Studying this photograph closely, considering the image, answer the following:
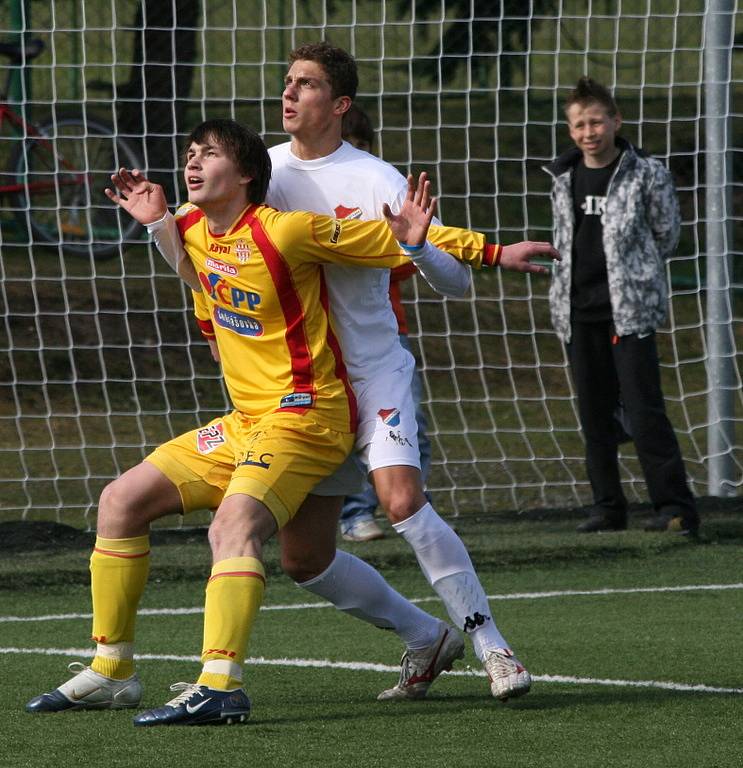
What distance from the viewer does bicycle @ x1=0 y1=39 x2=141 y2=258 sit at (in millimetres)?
11164

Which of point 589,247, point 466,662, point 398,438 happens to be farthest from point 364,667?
point 589,247

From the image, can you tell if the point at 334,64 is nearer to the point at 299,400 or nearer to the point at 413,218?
the point at 413,218

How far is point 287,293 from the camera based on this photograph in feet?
16.0

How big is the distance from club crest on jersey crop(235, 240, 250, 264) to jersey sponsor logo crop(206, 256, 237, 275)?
0.04m

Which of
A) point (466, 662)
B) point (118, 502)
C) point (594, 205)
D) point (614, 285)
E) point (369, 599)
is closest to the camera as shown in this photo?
point (118, 502)

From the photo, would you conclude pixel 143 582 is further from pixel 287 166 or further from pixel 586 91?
pixel 586 91

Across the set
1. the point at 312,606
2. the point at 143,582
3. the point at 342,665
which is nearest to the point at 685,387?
the point at 312,606

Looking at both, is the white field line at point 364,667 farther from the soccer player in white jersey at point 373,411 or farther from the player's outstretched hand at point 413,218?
the player's outstretched hand at point 413,218

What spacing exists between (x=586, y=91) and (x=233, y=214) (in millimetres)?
3419

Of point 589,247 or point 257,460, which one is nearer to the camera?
point 257,460

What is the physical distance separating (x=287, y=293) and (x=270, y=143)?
9126 mm

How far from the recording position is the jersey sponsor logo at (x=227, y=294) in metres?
4.88

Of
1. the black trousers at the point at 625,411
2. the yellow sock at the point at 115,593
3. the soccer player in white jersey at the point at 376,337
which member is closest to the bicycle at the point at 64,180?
the black trousers at the point at 625,411

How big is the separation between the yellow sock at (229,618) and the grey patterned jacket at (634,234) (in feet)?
12.5
